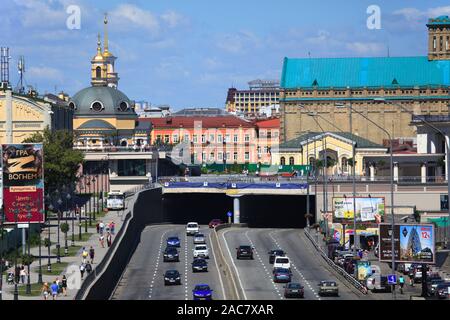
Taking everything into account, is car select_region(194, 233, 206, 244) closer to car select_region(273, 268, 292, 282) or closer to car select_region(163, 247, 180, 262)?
car select_region(163, 247, 180, 262)

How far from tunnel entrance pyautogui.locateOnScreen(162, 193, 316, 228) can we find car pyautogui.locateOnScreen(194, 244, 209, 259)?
41.3m

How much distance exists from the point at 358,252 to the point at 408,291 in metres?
17.7

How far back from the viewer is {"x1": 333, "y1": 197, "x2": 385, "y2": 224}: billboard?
96500mm

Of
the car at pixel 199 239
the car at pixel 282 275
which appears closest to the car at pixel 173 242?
the car at pixel 199 239

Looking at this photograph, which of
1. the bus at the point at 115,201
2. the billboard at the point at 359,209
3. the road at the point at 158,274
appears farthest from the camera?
the bus at the point at 115,201

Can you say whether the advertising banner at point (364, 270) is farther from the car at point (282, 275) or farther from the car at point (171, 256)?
the car at point (171, 256)

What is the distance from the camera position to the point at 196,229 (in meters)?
110

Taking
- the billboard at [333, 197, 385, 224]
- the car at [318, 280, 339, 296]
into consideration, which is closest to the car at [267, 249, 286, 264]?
the billboard at [333, 197, 385, 224]

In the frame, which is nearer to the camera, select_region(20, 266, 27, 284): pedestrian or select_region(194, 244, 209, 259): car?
select_region(20, 266, 27, 284): pedestrian

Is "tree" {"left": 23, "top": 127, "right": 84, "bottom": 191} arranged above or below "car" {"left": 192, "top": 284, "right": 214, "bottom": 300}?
above

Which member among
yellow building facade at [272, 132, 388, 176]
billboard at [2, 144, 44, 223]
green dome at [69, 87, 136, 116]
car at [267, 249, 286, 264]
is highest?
green dome at [69, 87, 136, 116]

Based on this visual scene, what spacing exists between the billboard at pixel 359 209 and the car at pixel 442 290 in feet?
114

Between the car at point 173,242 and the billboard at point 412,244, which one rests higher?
the billboard at point 412,244

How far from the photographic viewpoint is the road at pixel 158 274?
68562 millimetres
